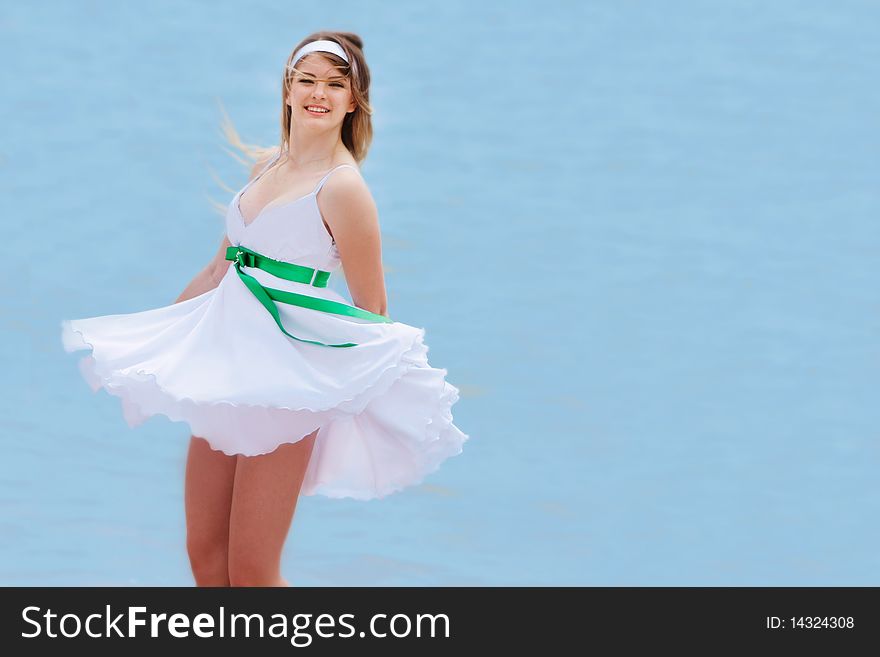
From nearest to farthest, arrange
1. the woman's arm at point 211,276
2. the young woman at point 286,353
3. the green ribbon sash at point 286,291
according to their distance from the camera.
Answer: the young woman at point 286,353 → the green ribbon sash at point 286,291 → the woman's arm at point 211,276

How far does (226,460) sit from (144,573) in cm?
217

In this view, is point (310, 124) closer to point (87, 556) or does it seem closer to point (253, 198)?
point (253, 198)

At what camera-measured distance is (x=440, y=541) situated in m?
5.85

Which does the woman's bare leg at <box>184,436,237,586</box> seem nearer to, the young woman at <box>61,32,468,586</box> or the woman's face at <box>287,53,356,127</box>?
the young woman at <box>61,32,468,586</box>

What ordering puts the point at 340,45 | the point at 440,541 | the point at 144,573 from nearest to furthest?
the point at 340,45 < the point at 144,573 < the point at 440,541

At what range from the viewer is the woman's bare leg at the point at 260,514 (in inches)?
119

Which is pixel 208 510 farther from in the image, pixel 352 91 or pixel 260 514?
pixel 352 91

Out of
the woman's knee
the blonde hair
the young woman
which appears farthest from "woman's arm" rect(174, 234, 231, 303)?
the woman's knee

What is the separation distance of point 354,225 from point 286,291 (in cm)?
21

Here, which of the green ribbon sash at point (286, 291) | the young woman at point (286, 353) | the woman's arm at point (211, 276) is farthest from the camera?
the woman's arm at point (211, 276)

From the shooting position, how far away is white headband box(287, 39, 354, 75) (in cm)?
316

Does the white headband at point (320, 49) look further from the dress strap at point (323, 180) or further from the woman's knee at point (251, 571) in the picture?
the woman's knee at point (251, 571)

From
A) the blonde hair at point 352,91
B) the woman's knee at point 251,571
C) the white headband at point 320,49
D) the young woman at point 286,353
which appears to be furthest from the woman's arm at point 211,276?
the woman's knee at point 251,571
